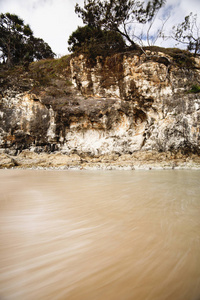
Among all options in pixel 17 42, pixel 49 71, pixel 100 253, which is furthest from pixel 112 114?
pixel 17 42

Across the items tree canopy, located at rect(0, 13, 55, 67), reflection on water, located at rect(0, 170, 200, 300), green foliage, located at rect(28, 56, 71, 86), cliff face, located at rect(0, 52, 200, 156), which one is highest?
tree canopy, located at rect(0, 13, 55, 67)

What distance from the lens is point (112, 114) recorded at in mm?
8812

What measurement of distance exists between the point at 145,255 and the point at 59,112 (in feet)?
29.6

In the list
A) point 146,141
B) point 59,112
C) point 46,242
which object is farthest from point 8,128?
point 46,242

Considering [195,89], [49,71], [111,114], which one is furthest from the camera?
[49,71]

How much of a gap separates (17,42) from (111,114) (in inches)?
601

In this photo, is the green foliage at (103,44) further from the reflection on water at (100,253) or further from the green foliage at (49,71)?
the reflection on water at (100,253)

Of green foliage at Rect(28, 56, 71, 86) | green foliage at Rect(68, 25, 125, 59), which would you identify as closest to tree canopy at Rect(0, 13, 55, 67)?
green foliage at Rect(28, 56, 71, 86)

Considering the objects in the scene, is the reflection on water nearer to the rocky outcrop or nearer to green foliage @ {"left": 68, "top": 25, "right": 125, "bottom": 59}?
the rocky outcrop

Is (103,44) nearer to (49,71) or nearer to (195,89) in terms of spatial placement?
(49,71)

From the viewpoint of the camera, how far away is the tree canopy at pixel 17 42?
1405 cm

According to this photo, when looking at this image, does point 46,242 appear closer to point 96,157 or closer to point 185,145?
point 96,157

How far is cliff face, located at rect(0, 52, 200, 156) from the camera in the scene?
8.42m

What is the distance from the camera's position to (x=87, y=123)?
882 centimetres
